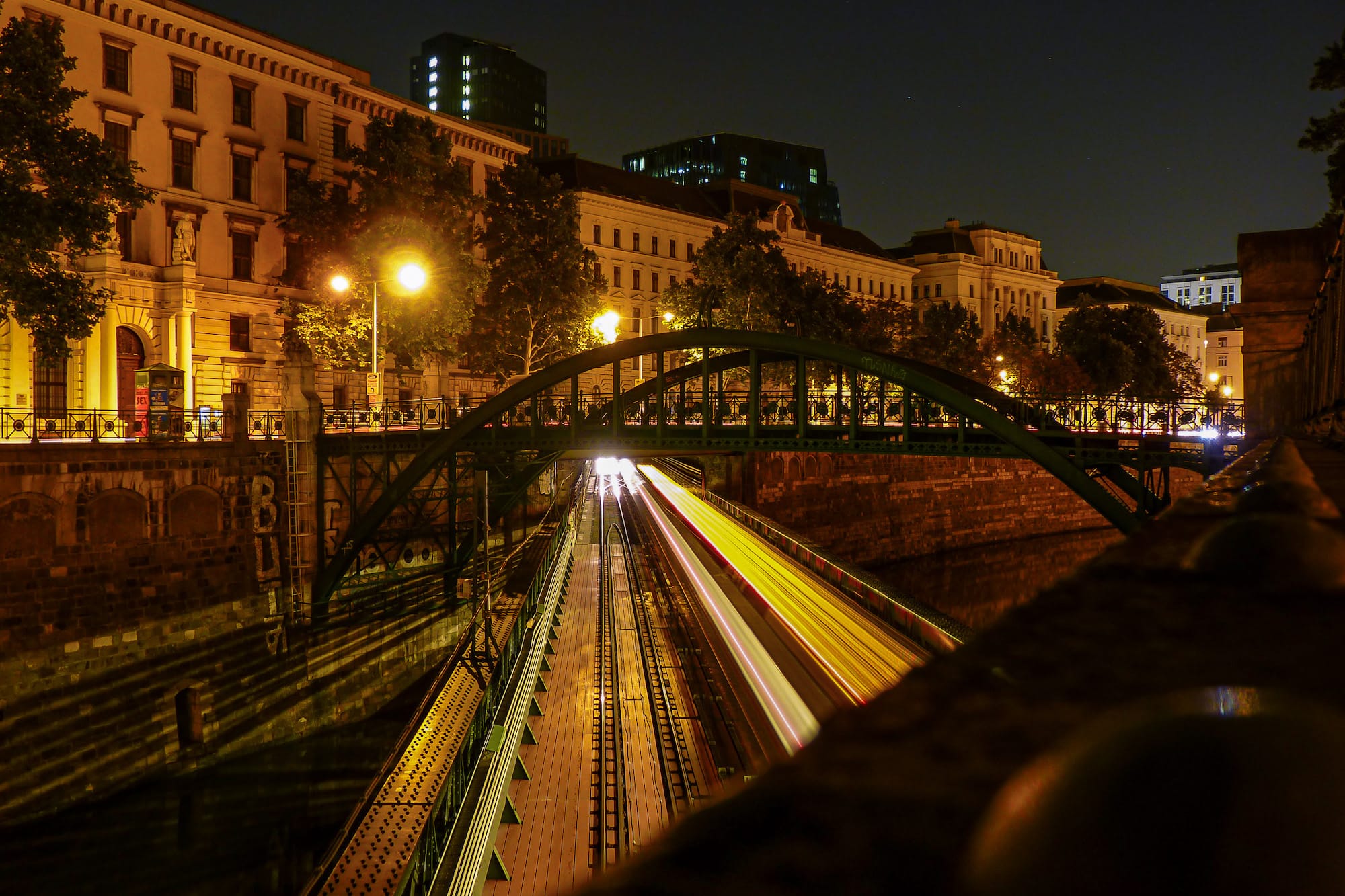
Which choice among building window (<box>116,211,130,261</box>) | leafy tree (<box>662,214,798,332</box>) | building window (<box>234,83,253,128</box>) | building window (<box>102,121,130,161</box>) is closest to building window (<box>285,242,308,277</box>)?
building window (<box>234,83,253,128</box>)

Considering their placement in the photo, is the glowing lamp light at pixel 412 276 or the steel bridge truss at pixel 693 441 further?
the glowing lamp light at pixel 412 276

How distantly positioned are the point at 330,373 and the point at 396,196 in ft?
27.2

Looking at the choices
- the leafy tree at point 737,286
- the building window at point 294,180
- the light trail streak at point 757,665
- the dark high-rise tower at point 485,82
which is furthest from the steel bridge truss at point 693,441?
the dark high-rise tower at point 485,82

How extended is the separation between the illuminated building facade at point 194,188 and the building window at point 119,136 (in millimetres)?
46

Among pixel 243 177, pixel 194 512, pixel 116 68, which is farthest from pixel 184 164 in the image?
pixel 194 512

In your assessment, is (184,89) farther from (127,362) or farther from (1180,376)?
(1180,376)

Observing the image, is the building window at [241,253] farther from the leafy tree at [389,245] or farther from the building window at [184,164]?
the building window at [184,164]

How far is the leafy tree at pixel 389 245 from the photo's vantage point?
39438 millimetres

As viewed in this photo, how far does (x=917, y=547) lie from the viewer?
171 ft

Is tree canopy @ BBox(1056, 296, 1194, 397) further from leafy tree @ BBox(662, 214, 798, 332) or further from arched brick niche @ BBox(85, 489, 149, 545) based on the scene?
arched brick niche @ BBox(85, 489, 149, 545)

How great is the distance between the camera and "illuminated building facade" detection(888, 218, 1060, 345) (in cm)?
10856

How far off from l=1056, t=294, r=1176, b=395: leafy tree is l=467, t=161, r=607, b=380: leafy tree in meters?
48.5

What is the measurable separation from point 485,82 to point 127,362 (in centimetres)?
16316

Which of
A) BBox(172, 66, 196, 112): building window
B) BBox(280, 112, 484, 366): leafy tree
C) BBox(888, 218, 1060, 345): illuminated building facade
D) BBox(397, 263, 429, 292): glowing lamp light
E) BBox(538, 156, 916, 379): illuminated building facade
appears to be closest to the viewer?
BBox(397, 263, 429, 292): glowing lamp light
